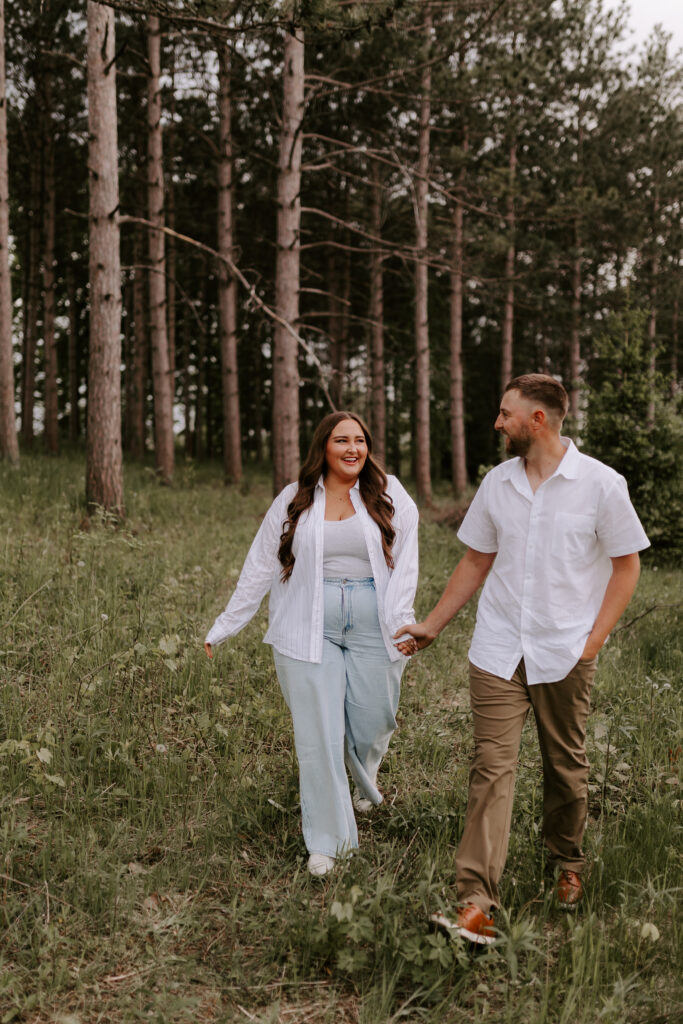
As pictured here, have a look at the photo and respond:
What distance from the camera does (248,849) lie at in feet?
13.9

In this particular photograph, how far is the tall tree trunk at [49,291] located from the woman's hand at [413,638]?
1720 centimetres

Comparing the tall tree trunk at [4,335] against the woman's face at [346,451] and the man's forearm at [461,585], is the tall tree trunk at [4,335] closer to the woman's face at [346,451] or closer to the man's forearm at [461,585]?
the woman's face at [346,451]

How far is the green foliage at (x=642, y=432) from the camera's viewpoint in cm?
1215

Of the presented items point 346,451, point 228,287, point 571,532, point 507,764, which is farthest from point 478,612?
point 228,287

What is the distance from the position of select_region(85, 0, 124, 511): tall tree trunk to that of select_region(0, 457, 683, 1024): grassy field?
306 cm

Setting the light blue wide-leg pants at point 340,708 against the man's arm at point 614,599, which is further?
the light blue wide-leg pants at point 340,708

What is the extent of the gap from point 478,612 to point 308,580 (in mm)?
956

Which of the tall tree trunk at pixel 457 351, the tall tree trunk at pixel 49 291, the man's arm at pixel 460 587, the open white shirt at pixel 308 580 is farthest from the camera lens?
the tall tree trunk at pixel 457 351

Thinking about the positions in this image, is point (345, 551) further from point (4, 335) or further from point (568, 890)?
point (4, 335)

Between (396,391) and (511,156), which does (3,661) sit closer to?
(511,156)

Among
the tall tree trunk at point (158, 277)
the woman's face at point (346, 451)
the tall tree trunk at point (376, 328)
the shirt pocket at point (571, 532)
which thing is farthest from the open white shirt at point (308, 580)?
the tall tree trunk at point (376, 328)

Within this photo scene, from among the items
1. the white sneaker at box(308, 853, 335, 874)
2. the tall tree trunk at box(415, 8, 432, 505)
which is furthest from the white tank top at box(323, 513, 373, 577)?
the tall tree trunk at box(415, 8, 432, 505)

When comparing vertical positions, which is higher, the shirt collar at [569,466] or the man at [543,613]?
the shirt collar at [569,466]

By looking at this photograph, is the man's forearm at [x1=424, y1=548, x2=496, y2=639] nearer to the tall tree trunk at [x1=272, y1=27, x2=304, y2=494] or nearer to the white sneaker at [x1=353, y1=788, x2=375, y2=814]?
the white sneaker at [x1=353, y1=788, x2=375, y2=814]
